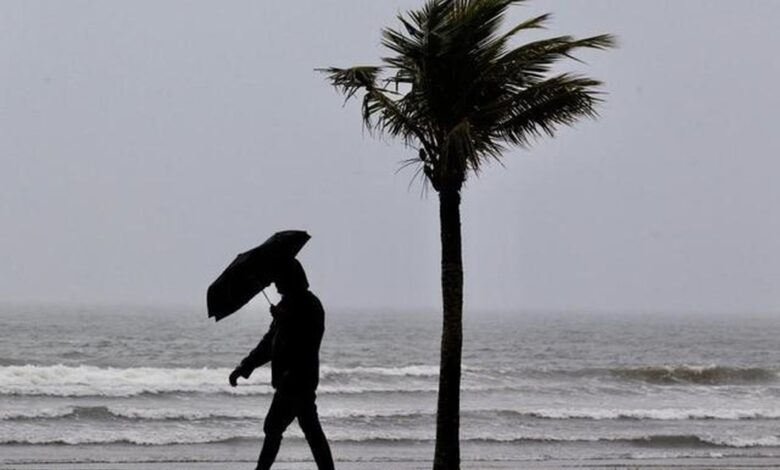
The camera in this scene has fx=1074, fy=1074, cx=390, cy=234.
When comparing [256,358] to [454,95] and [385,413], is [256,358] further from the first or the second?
[385,413]

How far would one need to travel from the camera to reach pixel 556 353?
63938 mm

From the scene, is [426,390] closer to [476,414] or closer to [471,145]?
[476,414]

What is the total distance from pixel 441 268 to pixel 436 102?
1365mm

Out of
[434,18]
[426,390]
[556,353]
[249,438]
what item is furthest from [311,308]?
[556,353]

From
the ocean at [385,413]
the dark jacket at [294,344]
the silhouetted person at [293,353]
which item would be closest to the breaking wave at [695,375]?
the ocean at [385,413]

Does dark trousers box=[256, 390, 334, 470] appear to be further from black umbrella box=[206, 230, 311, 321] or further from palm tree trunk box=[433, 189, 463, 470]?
palm tree trunk box=[433, 189, 463, 470]

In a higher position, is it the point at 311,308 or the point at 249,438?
the point at 311,308

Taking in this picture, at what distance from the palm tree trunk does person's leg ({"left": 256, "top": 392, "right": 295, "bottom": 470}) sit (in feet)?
4.44

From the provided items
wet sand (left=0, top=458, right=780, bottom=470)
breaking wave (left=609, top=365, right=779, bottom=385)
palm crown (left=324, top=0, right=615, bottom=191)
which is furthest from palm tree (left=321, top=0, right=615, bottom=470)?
breaking wave (left=609, top=365, right=779, bottom=385)

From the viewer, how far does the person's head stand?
7.96m

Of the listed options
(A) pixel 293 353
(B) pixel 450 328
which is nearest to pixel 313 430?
(A) pixel 293 353

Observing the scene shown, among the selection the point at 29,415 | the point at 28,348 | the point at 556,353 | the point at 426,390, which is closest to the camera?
the point at 29,415

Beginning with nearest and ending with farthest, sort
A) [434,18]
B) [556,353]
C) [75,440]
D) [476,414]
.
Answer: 1. [434,18]
2. [75,440]
3. [476,414]
4. [556,353]

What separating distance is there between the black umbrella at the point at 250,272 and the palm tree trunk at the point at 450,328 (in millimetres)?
1340
